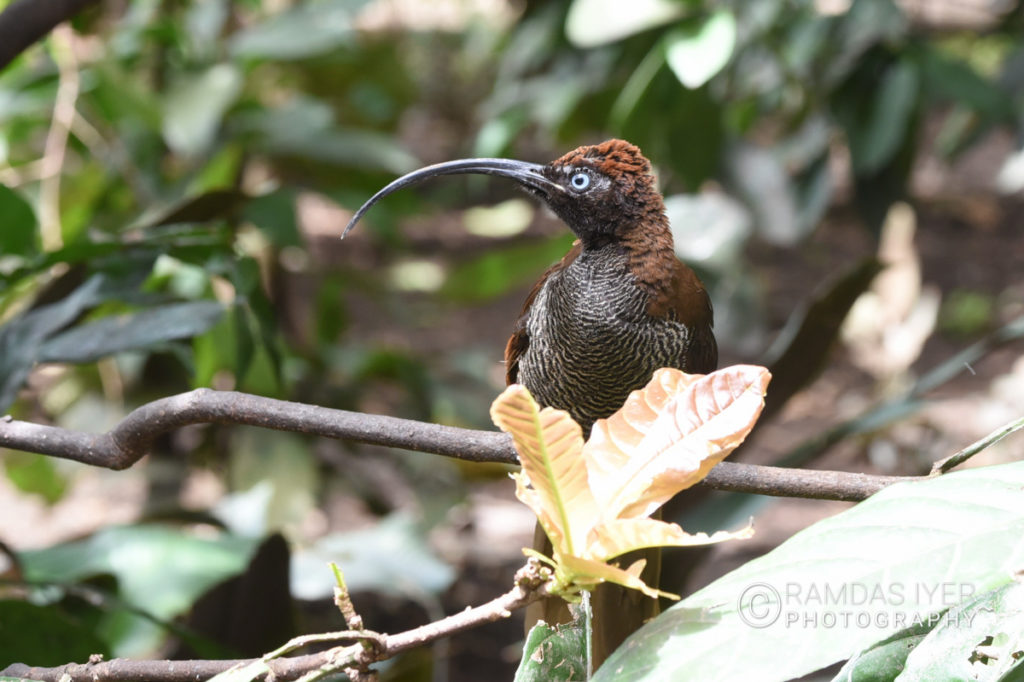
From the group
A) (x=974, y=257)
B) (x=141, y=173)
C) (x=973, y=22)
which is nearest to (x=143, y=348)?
(x=141, y=173)

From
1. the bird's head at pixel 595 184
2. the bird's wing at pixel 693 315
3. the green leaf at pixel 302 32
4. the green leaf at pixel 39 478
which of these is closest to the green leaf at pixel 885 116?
the bird's wing at pixel 693 315

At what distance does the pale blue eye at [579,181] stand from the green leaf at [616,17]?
0.67 metres

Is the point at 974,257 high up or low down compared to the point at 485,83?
down

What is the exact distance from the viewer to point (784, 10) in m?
2.85

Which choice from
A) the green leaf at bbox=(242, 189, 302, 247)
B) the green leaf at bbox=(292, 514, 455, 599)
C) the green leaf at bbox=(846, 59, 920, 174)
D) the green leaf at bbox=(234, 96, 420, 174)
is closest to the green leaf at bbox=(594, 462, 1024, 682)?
the green leaf at bbox=(292, 514, 455, 599)

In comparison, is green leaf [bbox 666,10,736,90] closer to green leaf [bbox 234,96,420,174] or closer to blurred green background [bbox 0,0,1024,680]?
blurred green background [bbox 0,0,1024,680]

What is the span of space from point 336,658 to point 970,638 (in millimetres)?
471

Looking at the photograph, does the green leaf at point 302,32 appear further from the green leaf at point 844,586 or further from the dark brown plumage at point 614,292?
the green leaf at point 844,586

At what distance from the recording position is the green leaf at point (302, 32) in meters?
3.20

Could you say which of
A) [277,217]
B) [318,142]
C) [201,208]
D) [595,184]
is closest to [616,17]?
[595,184]

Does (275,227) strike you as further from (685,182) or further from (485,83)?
(485,83)

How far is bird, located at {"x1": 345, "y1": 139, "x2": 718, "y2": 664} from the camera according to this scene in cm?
143

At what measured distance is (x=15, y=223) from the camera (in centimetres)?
184

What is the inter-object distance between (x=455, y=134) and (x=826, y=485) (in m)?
7.56
